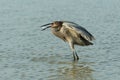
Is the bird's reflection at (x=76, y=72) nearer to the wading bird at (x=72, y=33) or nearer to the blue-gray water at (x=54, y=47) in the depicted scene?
the blue-gray water at (x=54, y=47)

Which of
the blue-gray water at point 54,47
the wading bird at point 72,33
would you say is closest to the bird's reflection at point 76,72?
the blue-gray water at point 54,47

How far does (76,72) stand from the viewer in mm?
10719

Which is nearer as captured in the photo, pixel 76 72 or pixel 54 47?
pixel 76 72

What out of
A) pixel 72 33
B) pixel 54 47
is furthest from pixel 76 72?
pixel 54 47

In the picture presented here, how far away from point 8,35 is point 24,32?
2.87 ft

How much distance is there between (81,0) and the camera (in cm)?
2559

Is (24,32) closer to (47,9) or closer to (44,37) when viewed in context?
(44,37)

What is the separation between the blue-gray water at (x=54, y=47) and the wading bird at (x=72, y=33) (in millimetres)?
389

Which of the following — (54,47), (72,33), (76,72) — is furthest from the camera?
(54,47)

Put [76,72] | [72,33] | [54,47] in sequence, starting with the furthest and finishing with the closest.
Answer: [54,47], [72,33], [76,72]

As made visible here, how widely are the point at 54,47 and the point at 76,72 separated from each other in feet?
9.29

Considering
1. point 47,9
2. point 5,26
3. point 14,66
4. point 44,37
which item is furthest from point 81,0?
point 14,66

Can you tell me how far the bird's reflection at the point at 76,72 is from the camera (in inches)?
399

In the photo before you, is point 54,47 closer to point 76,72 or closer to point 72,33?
point 72,33
